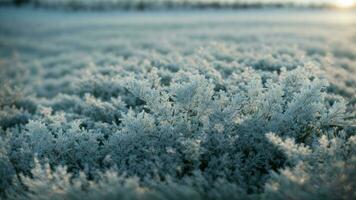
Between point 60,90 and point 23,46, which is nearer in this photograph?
point 60,90

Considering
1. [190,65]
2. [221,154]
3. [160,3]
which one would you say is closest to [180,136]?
[221,154]

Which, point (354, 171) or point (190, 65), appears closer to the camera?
point (354, 171)

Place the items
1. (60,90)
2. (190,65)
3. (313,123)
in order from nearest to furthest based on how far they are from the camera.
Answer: (313,123) < (190,65) < (60,90)

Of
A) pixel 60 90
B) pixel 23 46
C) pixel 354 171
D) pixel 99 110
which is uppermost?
pixel 354 171

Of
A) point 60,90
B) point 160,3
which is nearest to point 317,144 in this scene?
point 60,90

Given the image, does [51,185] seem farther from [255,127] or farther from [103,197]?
[255,127]

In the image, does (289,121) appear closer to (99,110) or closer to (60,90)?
(99,110)

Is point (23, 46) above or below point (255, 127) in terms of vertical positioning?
below

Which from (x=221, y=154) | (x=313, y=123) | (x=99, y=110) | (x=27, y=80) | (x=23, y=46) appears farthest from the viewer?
(x=23, y=46)

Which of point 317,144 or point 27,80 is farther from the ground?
point 317,144
